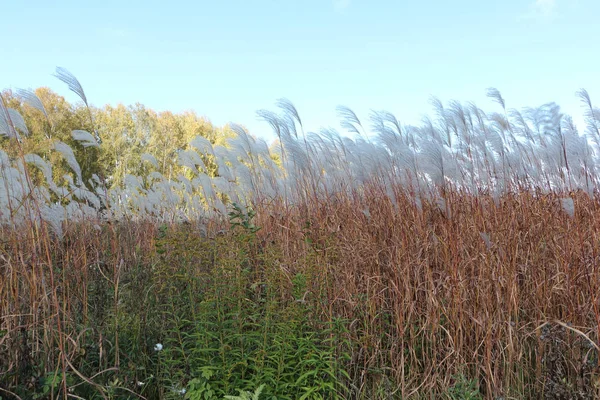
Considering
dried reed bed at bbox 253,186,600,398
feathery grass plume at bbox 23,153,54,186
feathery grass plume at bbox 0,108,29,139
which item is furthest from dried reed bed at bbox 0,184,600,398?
feathery grass plume at bbox 23,153,54,186

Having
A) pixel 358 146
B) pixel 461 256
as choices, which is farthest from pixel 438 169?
pixel 358 146

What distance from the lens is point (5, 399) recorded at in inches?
86.8

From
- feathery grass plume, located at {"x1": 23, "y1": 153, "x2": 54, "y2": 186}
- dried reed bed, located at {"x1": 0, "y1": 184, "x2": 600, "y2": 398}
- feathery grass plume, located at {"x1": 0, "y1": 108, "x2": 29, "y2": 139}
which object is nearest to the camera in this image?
feathery grass plume, located at {"x1": 0, "y1": 108, "x2": 29, "y2": 139}

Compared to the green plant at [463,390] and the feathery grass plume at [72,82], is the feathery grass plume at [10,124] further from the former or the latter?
the green plant at [463,390]

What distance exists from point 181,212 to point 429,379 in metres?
5.08

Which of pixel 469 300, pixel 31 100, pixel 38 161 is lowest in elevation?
pixel 469 300

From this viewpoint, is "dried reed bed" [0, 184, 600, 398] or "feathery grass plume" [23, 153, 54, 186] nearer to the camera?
"dried reed bed" [0, 184, 600, 398]

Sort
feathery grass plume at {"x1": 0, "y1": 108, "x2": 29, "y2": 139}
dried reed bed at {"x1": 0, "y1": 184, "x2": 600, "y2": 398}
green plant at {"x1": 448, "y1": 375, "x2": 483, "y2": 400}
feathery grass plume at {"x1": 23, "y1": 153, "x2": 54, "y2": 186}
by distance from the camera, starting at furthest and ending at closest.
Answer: feathery grass plume at {"x1": 23, "y1": 153, "x2": 54, "y2": 186} → dried reed bed at {"x1": 0, "y1": 184, "x2": 600, "y2": 398} → green plant at {"x1": 448, "y1": 375, "x2": 483, "y2": 400} → feathery grass plume at {"x1": 0, "y1": 108, "x2": 29, "y2": 139}

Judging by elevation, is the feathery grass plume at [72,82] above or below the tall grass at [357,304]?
above

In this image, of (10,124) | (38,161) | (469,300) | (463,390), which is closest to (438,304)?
(469,300)

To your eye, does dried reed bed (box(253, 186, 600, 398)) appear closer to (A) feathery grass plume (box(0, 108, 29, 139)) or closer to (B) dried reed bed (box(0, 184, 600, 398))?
(B) dried reed bed (box(0, 184, 600, 398))

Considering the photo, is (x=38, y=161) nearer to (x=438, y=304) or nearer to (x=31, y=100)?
(x=31, y=100)

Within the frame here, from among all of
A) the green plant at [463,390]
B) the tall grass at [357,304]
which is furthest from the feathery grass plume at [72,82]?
the green plant at [463,390]

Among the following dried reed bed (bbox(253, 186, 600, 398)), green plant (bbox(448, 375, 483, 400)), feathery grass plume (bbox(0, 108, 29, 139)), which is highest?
feathery grass plume (bbox(0, 108, 29, 139))
